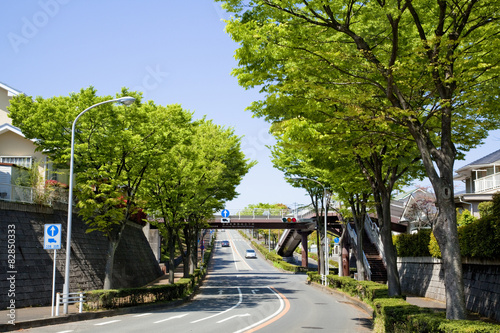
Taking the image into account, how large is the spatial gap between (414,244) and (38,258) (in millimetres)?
22499

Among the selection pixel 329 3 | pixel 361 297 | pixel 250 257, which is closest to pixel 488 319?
pixel 361 297

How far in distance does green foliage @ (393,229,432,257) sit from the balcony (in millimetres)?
8376

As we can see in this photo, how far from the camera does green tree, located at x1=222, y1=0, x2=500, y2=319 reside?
409 inches

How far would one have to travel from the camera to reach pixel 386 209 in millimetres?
18031

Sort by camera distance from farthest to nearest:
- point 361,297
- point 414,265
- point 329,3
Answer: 1. point 414,265
2. point 361,297
3. point 329,3

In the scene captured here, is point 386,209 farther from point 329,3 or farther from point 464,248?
point 329,3

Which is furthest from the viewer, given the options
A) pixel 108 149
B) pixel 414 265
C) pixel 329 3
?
pixel 414 265

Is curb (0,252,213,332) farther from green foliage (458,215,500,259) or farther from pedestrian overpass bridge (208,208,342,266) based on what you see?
pedestrian overpass bridge (208,208,342,266)

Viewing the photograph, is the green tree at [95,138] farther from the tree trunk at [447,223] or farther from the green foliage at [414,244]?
the green foliage at [414,244]

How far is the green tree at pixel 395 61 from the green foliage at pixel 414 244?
649 inches

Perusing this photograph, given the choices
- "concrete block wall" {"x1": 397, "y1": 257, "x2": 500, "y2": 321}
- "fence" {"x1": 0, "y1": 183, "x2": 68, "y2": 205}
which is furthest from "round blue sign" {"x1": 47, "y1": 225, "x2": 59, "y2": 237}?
"concrete block wall" {"x1": 397, "y1": 257, "x2": 500, "y2": 321}

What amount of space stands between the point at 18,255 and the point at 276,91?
14.9 meters

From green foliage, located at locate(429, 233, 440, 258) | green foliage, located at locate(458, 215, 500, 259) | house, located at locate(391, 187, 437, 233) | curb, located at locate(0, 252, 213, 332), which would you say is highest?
house, located at locate(391, 187, 437, 233)

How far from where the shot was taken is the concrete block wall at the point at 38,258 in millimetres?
19656
